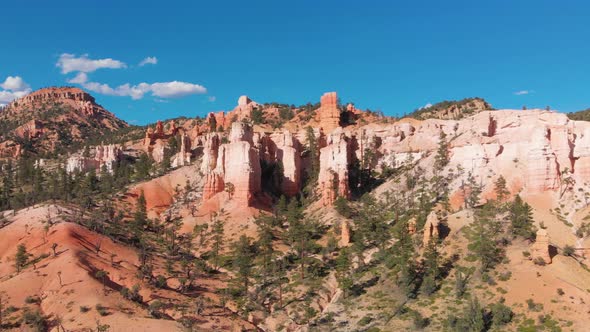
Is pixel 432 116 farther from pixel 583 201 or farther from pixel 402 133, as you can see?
pixel 583 201

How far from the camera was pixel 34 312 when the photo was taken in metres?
58.4

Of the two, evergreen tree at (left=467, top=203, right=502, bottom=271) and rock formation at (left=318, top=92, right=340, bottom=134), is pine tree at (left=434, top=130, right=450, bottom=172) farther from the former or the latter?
rock formation at (left=318, top=92, right=340, bottom=134)

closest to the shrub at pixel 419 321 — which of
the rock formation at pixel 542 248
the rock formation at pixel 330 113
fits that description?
the rock formation at pixel 542 248

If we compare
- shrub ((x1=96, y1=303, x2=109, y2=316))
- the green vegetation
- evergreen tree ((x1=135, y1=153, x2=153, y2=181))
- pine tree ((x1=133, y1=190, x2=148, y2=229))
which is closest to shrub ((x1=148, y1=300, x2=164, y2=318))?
shrub ((x1=96, y1=303, x2=109, y2=316))

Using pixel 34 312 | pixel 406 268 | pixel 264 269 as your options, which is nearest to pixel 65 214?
pixel 34 312

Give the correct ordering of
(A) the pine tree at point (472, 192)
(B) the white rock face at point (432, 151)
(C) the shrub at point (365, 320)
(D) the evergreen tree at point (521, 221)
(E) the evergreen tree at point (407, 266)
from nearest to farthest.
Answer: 1. (C) the shrub at point (365, 320)
2. (E) the evergreen tree at point (407, 266)
3. (D) the evergreen tree at point (521, 221)
4. (B) the white rock face at point (432, 151)
5. (A) the pine tree at point (472, 192)

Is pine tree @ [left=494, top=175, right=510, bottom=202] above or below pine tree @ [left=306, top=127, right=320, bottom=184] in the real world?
below

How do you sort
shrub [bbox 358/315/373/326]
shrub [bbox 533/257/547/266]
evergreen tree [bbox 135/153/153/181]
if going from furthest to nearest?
evergreen tree [bbox 135/153/153/181] → shrub [bbox 533/257/547/266] → shrub [bbox 358/315/373/326]

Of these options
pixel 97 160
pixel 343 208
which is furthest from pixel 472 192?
pixel 97 160

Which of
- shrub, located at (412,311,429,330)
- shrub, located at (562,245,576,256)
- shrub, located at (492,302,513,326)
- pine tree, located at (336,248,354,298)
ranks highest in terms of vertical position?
shrub, located at (562,245,576,256)

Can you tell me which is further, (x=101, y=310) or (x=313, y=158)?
(x=313, y=158)

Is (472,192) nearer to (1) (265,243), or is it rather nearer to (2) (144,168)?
(1) (265,243)

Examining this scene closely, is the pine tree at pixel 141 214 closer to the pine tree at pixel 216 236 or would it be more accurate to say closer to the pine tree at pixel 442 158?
the pine tree at pixel 216 236

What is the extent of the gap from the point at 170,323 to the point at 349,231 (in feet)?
102
